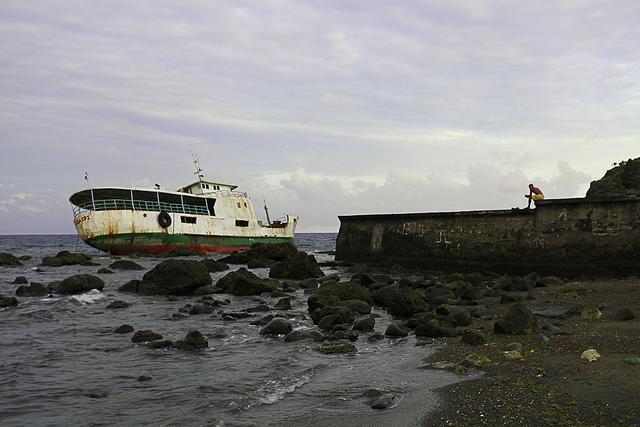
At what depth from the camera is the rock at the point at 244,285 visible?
17.8 m

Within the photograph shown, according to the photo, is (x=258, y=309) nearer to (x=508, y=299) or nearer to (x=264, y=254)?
(x=508, y=299)

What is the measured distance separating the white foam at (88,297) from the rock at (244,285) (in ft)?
13.2

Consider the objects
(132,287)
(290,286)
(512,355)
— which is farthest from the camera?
(290,286)

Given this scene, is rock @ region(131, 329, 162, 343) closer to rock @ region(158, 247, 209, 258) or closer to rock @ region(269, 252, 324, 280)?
rock @ region(269, 252, 324, 280)

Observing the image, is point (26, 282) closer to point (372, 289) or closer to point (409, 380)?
point (372, 289)

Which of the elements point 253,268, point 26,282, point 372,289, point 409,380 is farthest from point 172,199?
point 409,380

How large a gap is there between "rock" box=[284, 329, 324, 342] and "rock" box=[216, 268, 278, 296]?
7500mm

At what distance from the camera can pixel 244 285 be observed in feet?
58.5

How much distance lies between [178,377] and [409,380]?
11.2 ft

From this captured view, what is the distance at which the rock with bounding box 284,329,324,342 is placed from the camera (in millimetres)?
10266

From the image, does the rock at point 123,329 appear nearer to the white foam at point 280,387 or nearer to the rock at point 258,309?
the rock at point 258,309

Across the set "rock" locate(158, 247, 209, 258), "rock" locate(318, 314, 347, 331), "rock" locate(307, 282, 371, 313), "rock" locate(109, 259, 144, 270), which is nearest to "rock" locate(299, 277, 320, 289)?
"rock" locate(307, 282, 371, 313)

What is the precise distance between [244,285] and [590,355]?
12.3m

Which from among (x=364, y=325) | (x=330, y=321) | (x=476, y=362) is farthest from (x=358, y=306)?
(x=476, y=362)
